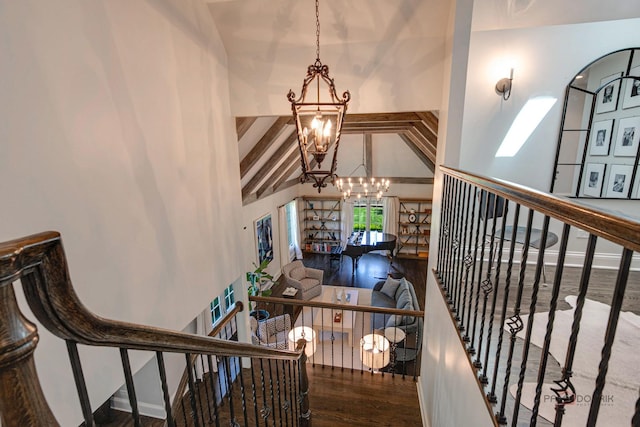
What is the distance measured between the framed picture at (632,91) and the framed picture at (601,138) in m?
0.20

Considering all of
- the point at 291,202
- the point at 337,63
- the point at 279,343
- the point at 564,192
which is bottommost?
the point at 279,343

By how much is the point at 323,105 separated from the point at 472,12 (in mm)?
1507

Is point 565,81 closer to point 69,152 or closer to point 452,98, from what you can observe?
point 452,98

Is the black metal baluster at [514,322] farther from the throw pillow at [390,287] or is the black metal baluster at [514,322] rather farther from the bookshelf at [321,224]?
the bookshelf at [321,224]

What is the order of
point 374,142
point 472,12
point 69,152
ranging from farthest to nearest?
point 374,142, point 472,12, point 69,152

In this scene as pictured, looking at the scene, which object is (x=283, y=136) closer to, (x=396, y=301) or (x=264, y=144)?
(x=264, y=144)

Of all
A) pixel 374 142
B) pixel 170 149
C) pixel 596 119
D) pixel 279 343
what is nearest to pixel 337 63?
pixel 170 149

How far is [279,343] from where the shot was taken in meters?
5.26

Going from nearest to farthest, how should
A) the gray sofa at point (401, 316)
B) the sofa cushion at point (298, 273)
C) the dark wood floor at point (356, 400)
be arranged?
1. the dark wood floor at point (356, 400)
2. the gray sofa at point (401, 316)
3. the sofa cushion at point (298, 273)

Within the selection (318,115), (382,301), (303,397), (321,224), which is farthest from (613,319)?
(321,224)

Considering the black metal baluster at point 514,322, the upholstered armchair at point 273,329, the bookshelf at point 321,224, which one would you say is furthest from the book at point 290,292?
the black metal baluster at point 514,322

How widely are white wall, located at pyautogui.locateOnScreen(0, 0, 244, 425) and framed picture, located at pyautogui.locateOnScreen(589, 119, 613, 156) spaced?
390cm

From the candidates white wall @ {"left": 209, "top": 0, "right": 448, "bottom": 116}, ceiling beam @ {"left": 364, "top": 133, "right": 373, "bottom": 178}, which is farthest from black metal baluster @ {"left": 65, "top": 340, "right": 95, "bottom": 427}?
ceiling beam @ {"left": 364, "top": 133, "right": 373, "bottom": 178}

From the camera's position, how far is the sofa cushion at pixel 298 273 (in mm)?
7781
